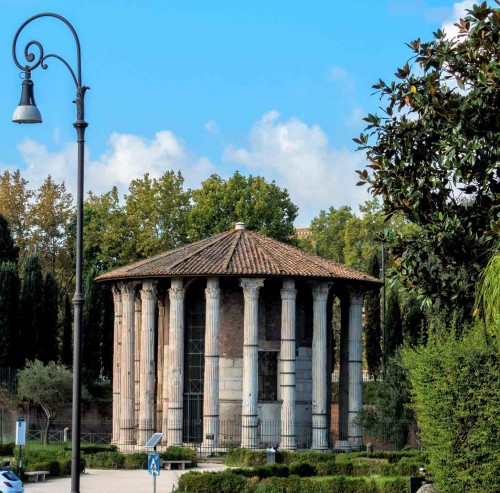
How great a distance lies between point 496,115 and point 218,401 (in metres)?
32.2

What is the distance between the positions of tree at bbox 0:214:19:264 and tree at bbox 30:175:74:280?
8.24m

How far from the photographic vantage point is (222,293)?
207ft

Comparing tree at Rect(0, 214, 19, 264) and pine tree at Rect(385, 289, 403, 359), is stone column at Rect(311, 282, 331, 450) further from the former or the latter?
tree at Rect(0, 214, 19, 264)

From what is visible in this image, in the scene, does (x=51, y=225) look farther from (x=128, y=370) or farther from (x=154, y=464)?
(x=154, y=464)

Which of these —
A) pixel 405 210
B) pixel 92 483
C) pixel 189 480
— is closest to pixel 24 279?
pixel 92 483

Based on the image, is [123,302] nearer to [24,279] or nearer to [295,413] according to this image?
[295,413]

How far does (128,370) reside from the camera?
64000 mm

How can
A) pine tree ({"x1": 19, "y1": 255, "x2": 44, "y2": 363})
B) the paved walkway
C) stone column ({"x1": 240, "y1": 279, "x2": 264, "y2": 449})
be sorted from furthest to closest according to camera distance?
pine tree ({"x1": 19, "y1": 255, "x2": 44, "y2": 363}), stone column ({"x1": 240, "y1": 279, "x2": 264, "y2": 449}), the paved walkway

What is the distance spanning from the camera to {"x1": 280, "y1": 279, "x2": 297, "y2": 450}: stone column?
200 ft

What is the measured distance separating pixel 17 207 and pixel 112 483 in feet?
169

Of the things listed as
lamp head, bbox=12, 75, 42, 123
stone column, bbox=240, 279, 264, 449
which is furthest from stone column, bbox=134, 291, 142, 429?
lamp head, bbox=12, 75, 42, 123

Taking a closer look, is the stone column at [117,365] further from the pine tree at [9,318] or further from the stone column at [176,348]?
the pine tree at [9,318]

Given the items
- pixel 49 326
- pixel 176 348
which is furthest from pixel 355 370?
pixel 49 326

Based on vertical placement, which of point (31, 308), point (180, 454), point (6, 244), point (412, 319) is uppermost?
point (6, 244)
